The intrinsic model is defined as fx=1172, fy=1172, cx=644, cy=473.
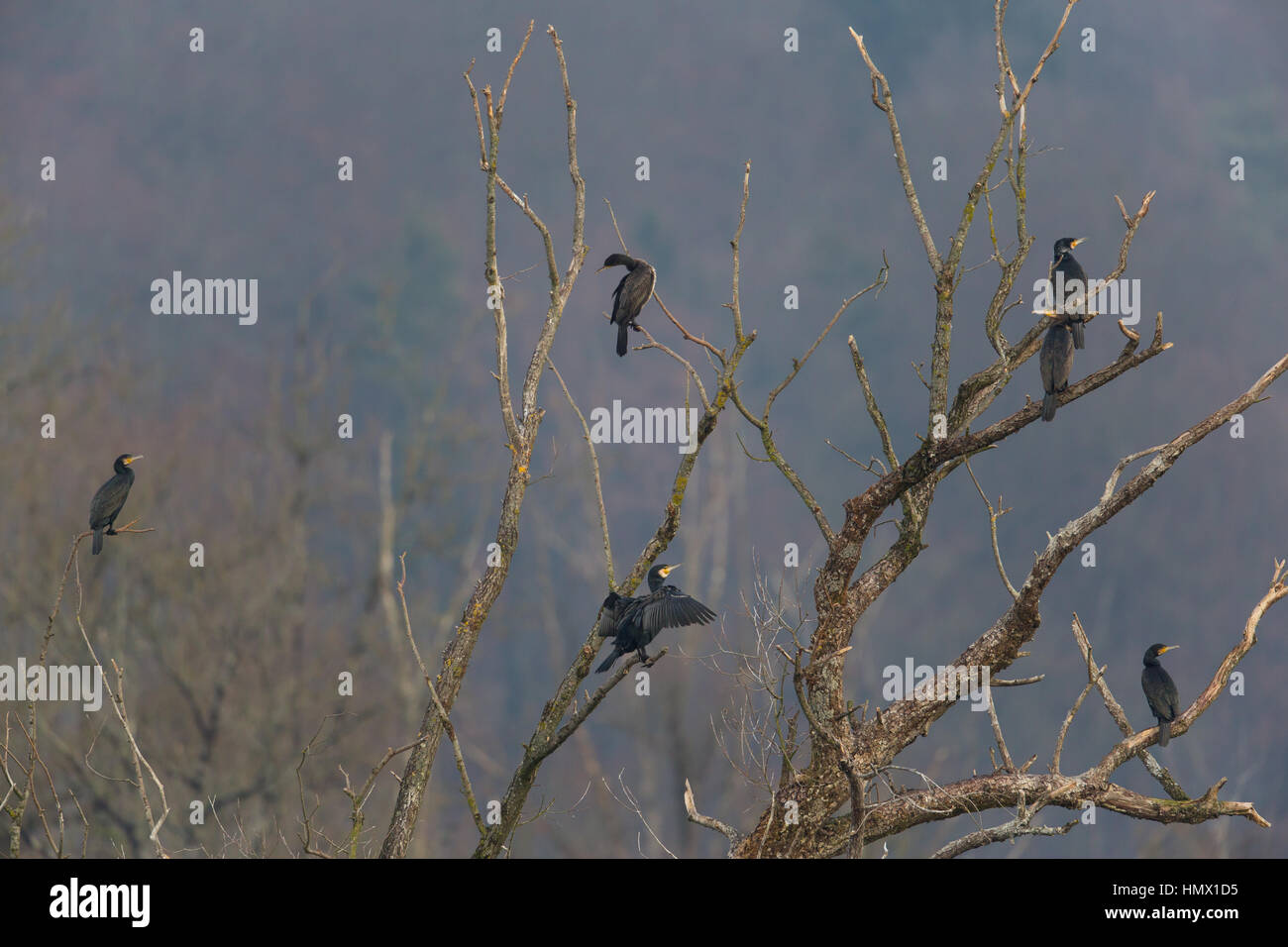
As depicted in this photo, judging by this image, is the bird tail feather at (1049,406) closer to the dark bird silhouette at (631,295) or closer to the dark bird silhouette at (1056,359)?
the dark bird silhouette at (1056,359)

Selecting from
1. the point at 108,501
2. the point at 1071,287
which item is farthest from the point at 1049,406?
the point at 108,501

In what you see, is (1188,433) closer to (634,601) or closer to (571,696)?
(634,601)

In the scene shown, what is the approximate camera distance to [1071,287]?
28.1 ft

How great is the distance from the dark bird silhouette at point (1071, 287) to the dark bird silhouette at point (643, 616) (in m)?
3.31

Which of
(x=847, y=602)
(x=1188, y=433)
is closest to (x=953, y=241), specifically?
(x=1188, y=433)

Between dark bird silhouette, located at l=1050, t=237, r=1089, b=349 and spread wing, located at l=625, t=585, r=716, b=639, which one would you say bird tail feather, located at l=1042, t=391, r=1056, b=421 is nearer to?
dark bird silhouette, located at l=1050, t=237, r=1089, b=349

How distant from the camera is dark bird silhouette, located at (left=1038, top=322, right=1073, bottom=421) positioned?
26.4 ft

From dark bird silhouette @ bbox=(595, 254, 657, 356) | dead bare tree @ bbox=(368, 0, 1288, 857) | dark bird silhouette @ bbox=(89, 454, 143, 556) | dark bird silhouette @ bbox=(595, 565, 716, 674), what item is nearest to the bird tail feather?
dead bare tree @ bbox=(368, 0, 1288, 857)

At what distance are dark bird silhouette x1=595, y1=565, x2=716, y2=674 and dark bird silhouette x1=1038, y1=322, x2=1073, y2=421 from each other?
2828 mm

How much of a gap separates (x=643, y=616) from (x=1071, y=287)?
4081 mm

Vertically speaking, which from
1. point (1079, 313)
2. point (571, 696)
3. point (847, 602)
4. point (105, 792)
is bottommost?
point (105, 792)

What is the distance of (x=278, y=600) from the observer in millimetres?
23250
